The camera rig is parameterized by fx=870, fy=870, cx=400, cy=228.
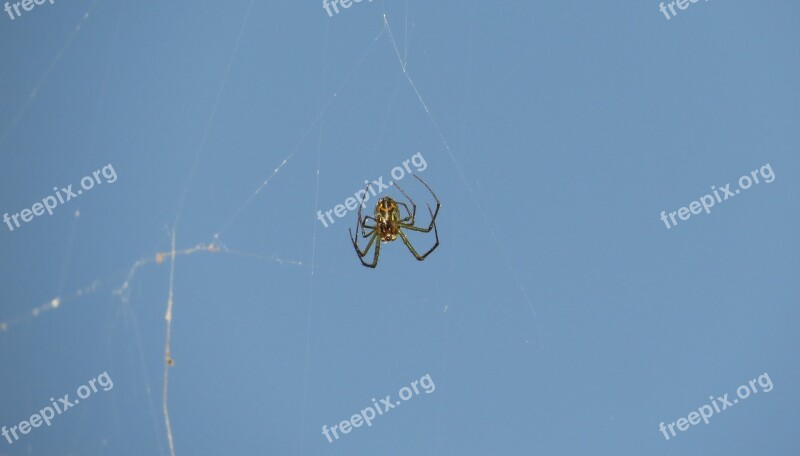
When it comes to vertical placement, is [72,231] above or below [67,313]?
above

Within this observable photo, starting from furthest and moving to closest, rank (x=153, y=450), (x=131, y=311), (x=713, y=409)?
1. (x=713, y=409)
2. (x=153, y=450)
3. (x=131, y=311)

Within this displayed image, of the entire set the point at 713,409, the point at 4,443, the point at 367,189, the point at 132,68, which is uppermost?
the point at 132,68

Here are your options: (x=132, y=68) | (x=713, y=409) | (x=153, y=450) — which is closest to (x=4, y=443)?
(x=153, y=450)

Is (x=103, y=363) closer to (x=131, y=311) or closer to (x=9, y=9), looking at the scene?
(x=131, y=311)

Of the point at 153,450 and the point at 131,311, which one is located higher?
the point at 131,311

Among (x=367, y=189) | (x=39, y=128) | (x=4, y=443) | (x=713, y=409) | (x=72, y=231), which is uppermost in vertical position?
(x=39, y=128)

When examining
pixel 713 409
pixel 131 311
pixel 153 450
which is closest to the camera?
pixel 131 311

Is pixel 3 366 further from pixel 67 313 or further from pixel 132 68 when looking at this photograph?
pixel 132 68

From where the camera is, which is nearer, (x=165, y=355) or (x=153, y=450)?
(x=165, y=355)

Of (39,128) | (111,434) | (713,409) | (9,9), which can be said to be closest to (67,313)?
(111,434)
